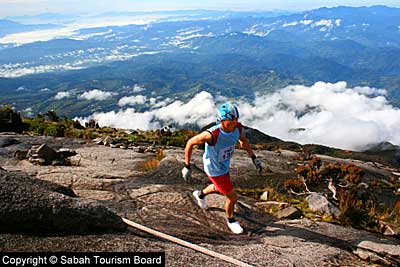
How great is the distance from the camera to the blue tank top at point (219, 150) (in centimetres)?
795

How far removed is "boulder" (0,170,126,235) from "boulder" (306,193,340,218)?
5958 millimetres

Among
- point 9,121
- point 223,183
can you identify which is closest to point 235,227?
point 223,183

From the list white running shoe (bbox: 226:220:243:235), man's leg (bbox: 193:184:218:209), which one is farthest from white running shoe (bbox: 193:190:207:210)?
white running shoe (bbox: 226:220:243:235)

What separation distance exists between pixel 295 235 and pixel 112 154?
9.75m

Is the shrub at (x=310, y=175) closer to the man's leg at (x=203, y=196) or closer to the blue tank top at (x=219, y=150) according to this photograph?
the man's leg at (x=203, y=196)

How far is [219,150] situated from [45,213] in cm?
363

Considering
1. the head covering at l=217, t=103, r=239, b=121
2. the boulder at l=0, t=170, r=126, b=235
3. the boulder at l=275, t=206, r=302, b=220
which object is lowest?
the boulder at l=275, t=206, r=302, b=220

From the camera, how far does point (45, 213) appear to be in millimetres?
5867

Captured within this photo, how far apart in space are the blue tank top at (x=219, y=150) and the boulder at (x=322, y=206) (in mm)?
3675

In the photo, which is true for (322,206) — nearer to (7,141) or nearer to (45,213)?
(45,213)

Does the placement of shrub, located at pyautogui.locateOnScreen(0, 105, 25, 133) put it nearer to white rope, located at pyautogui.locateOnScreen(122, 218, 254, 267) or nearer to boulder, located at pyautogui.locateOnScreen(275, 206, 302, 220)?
boulder, located at pyautogui.locateOnScreen(275, 206, 302, 220)

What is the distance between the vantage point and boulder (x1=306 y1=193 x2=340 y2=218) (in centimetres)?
1009

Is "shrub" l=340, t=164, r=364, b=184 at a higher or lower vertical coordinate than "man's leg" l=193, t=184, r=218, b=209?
lower

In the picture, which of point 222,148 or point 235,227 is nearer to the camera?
point 235,227
